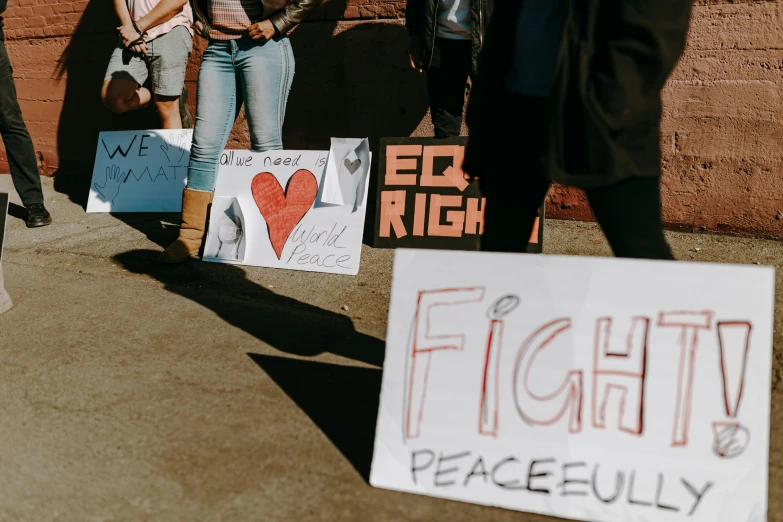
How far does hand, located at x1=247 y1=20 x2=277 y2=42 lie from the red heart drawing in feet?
2.58

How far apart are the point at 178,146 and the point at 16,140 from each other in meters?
1.13

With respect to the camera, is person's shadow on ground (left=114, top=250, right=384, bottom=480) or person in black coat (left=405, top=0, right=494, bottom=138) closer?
person's shadow on ground (left=114, top=250, right=384, bottom=480)

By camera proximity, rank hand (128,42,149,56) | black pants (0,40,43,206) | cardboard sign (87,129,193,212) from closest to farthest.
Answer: black pants (0,40,43,206) → hand (128,42,149,56) → cardboard sign (87,129,193,212)

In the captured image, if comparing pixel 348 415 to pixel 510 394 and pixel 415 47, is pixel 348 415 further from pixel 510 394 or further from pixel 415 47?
pixel 415 47

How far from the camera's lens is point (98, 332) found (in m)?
3.55

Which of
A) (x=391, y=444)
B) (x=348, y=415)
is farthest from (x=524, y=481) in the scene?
(x=348, y=415)

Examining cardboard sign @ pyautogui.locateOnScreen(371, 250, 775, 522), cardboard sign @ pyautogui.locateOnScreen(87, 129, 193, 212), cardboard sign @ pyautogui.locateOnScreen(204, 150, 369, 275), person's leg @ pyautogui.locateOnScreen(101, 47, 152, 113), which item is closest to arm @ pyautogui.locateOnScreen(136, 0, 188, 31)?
person's leg @ pyautogui.locateOnScreen(101, 47, 152, 113)

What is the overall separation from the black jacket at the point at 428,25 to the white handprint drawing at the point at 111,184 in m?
2.79

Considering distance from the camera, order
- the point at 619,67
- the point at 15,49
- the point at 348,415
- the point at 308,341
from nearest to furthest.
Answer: the point at 619,67
the point at 348,415
the point at 308,341
the point at 15,49

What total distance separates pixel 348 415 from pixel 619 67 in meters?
1.43

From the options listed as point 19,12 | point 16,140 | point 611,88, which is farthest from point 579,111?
point 19,12

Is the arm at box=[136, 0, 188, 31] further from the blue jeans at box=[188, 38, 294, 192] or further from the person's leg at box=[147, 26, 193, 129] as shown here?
the blue jeans at box=[188, 38, 294, 192]

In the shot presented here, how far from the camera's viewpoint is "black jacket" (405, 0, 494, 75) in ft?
14.5

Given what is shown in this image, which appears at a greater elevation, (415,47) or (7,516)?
(415,47)
